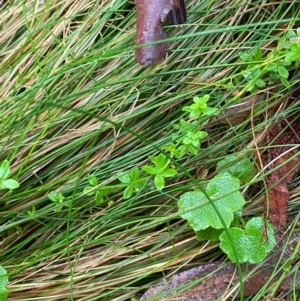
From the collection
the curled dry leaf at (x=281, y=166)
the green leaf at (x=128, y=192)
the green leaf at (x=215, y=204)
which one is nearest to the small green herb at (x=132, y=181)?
the green leaf at (x=128, y=192)

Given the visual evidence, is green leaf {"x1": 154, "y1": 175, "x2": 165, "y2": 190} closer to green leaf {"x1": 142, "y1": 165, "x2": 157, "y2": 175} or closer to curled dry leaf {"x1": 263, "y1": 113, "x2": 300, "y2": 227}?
green leaf {"x1": 142, "y1": 165, "x2": 157, "y2": 175}

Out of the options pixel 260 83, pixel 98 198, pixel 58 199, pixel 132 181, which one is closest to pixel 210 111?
pixel 260 83

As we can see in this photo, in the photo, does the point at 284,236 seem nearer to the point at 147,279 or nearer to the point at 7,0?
the point at 147,279

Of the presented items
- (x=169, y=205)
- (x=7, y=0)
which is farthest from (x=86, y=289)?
(x=7, y=0)

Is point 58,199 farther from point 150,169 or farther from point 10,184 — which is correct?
point 150,169

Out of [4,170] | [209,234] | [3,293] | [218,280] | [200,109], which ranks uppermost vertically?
[4,170]

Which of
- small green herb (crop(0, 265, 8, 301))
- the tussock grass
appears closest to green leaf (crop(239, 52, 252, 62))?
the tussock grass
